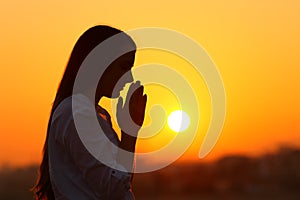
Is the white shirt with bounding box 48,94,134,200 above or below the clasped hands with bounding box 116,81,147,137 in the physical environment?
below

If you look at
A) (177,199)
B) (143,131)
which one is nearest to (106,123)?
(143,131)

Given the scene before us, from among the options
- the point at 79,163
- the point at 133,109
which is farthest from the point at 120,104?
the point at 79,163

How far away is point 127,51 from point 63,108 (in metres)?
0.32

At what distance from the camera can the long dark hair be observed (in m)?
3.87

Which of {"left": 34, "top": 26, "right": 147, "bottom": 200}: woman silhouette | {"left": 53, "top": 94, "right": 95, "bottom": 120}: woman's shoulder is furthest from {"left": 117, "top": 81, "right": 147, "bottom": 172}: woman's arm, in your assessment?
{"left": 53, "top": 94, "right": 95, "bottom": 120}: woman's shoulder

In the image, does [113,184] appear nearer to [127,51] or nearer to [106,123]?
[106,123]

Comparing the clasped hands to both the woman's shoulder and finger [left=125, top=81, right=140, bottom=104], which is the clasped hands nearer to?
finger [left=125, top=81, right=140, bottom=104]

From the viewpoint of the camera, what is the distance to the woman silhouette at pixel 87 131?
3730 mm

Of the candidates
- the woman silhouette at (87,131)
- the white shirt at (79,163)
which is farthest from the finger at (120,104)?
the white shirt at (79,163)

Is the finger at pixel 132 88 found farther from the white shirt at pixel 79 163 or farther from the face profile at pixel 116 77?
the white shirt at pixel 79 163

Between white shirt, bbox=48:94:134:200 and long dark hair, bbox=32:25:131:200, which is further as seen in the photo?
long dark hair, bbox=32:25:131:200

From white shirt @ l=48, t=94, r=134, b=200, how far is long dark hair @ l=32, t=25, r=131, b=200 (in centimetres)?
8

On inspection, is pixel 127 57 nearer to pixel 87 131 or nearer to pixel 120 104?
pixel 120 104

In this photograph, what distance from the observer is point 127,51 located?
12.8ft
